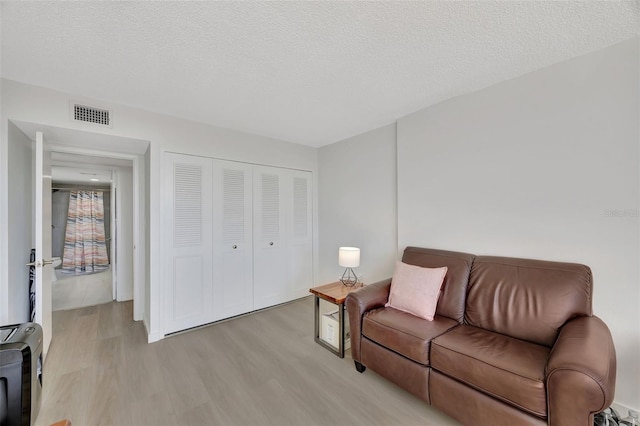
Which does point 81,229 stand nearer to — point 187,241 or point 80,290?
point 80,290

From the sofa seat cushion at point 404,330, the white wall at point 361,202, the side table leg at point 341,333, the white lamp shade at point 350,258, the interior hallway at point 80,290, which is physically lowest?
the interior hallway at point 80,290

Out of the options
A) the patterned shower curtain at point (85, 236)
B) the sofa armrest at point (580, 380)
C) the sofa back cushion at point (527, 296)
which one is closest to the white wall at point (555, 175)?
the sofa back cushion at point (527, 296)

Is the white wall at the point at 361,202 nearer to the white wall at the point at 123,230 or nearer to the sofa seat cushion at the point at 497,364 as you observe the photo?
the sofa seat cushion at the point at 497,364

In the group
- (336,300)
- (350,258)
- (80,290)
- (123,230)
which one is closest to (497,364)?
(336,300)

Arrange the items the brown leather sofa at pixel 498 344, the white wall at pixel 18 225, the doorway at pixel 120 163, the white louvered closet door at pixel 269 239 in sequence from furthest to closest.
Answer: the white louvered closet door at pixel 269 239
the doorway at pixel 120 163
the white wall at pixel 18 225
the brown leather sofa at pixel 498 344

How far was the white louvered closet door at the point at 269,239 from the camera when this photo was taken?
340 centimetres

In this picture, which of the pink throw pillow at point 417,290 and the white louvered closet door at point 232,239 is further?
the white louvered closet door at point 232,239

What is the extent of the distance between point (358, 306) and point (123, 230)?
3669 mm

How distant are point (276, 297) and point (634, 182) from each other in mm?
3528

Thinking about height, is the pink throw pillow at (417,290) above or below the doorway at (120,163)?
below

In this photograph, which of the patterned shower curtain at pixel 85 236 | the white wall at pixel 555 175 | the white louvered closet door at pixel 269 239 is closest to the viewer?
the white wall at pixel 555 175

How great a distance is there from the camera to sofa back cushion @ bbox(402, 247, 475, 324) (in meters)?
2.04

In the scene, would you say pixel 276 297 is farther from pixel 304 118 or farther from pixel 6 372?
pixel 6 372

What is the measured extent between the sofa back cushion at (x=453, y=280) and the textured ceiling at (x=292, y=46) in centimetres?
146
